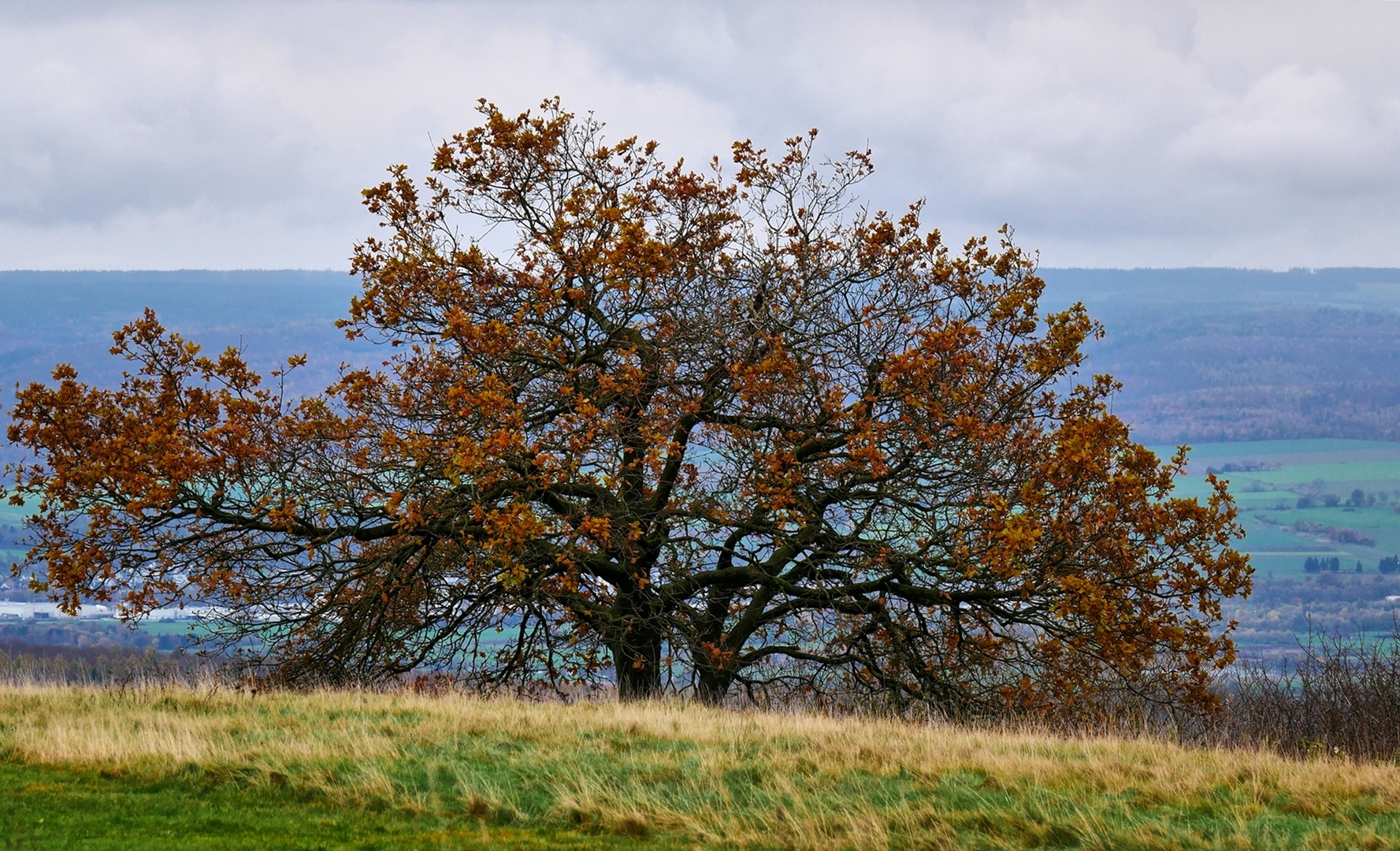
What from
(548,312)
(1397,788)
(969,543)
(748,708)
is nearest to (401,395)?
(548,312)

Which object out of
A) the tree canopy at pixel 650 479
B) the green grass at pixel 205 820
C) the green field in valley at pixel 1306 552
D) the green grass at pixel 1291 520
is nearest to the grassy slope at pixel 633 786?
the green grass at pixel 205 820

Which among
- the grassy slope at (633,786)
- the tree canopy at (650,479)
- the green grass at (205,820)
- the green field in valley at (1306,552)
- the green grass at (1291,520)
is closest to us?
the green grass at (205,820)

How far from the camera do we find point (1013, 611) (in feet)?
57.4

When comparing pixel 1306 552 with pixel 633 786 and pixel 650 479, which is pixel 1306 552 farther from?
pixel 633 786

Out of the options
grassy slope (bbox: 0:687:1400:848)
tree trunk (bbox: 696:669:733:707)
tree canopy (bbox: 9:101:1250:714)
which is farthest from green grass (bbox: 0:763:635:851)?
tree trunk (bbox: 696:669:733:707)

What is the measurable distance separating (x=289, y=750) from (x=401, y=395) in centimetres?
784

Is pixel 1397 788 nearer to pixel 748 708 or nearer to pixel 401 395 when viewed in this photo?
pixel 748 708

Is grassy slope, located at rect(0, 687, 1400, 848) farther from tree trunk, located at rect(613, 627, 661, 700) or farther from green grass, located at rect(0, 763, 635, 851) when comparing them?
tree trunk, located at rect(613, 627, 661, 700)

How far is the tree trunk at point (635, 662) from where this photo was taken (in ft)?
61.5

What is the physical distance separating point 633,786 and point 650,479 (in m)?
9.69

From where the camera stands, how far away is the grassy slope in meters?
9.05

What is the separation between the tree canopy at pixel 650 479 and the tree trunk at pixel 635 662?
0.08m

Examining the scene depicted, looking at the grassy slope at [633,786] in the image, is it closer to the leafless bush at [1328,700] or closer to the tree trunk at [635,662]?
the tree trunk at [635,662]

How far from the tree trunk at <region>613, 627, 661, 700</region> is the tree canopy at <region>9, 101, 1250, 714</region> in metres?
0.08
